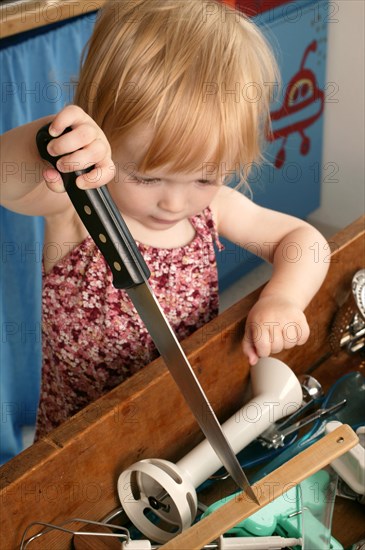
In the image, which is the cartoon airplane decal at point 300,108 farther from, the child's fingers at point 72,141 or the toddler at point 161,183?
the child's fingers at point 72,141

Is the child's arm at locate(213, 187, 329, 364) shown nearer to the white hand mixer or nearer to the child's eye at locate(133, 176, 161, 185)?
the white hand mixer

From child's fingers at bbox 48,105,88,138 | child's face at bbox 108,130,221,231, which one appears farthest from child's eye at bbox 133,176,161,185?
child's fingers at bbox 48,105,88,138

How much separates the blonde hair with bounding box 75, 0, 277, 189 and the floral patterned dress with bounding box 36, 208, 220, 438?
0.18 m

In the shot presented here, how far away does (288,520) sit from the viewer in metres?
0.66

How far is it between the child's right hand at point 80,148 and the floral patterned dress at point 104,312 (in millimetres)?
351

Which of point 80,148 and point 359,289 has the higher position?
point 80,148

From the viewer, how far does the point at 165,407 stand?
75cm

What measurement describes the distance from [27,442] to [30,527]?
3.53 ft

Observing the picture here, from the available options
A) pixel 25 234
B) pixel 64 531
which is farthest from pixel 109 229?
pixel 25 234

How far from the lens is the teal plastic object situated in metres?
0.65

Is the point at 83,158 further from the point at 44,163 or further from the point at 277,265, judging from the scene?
the point at 277,265

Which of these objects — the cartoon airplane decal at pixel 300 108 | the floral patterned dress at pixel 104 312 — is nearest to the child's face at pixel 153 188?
the floral patterned dress at pixel 104 312

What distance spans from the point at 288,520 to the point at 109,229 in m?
0.29

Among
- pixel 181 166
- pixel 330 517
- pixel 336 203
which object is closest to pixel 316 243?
pixel 181 166
